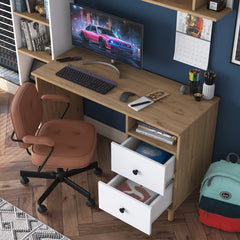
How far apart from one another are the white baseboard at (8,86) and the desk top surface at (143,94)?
3.36ft

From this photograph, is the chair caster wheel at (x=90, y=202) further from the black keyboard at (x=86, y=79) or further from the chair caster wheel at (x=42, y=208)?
the black keyboard at (x=86, y=79)

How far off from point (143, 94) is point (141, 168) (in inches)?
21.0

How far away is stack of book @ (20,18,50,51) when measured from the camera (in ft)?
12.6

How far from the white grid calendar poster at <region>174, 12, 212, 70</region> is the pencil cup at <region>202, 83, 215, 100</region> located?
168 mm

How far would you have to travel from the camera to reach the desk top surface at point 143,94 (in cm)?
293

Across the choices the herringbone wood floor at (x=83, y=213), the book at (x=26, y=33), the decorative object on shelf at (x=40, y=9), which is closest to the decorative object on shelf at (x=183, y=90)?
the herringbone wood floor at (x=83, y=213)

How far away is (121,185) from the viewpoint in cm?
319

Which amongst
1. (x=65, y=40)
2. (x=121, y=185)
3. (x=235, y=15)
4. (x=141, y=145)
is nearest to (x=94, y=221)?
(x=121, y=185)

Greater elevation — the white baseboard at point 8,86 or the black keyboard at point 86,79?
the black keyboard at point 86,79

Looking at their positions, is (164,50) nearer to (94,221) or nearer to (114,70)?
(114,70)

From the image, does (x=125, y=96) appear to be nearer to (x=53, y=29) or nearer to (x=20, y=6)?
(x=53, y=29)

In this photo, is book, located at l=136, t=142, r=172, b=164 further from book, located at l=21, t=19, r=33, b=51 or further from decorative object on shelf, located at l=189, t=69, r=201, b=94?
book, located at l=21, t=19, r=33, b=51

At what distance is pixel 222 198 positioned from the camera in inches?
118

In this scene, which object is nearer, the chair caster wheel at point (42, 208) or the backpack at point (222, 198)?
the backpack at point (222, 198)
